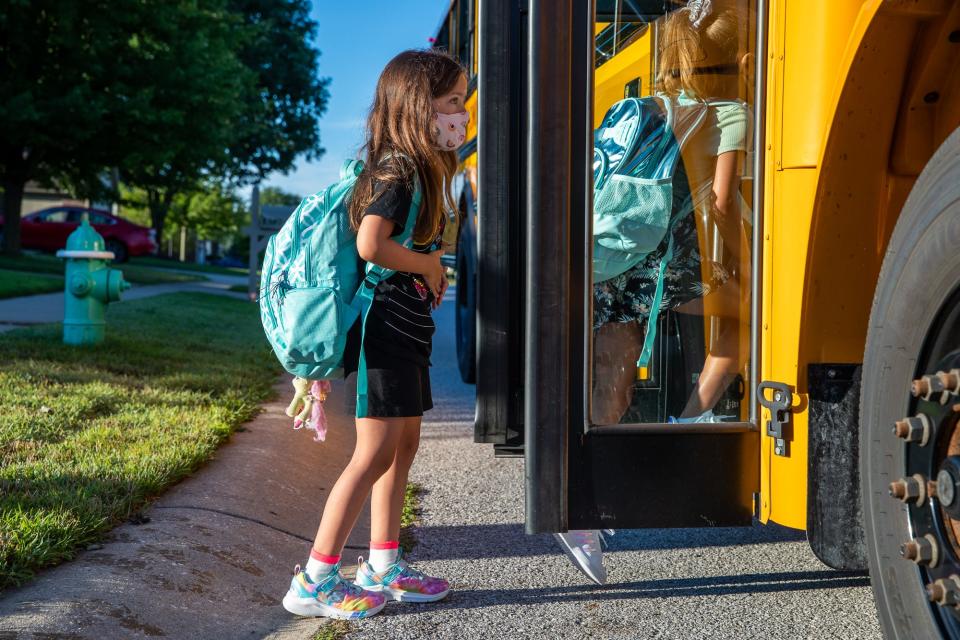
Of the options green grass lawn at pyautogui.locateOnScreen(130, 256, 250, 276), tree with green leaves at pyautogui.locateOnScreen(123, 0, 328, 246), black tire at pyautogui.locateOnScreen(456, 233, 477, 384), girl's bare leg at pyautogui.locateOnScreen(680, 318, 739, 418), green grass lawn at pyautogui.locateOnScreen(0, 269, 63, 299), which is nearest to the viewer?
girl's bare leg at pyautogui.locateOnScreen(680, 318, 739, 418)

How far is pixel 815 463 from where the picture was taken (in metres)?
2.34

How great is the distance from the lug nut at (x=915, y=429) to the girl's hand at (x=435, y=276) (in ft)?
4.65

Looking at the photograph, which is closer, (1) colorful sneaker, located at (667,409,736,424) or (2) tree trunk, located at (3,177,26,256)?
(1) colorful sneaker, located at (667,409,736,424)

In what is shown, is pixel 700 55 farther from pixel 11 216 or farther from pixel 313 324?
pixel 11 216

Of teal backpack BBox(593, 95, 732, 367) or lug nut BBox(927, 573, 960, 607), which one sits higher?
teal backpack BBox(593, 95, 732, 367)

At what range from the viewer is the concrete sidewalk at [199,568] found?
2613 millimetres

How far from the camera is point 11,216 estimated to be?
2047 cm

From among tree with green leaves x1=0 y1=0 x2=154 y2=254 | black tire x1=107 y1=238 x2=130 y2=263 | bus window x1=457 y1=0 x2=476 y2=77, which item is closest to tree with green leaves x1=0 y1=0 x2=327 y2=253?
tree with green leaves x1=0 y1=0 x2=154 y2=254

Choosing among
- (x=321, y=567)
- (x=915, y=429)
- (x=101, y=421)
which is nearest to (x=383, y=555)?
(x=321, y=567)

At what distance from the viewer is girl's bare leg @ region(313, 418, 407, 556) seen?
2926 mm

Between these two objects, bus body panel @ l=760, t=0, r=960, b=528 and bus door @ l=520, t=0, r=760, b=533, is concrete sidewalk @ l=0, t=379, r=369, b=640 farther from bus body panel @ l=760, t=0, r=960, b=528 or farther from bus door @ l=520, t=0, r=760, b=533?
bus body panel @ l=760, t=0, r=960, b=528

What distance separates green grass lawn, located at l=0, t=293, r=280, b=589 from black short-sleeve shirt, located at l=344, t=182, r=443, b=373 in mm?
1085

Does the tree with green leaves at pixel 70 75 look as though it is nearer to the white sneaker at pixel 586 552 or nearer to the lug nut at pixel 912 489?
the white sneaker at pixel 586 552

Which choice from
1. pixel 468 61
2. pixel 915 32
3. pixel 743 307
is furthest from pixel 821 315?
pixel 468 61
